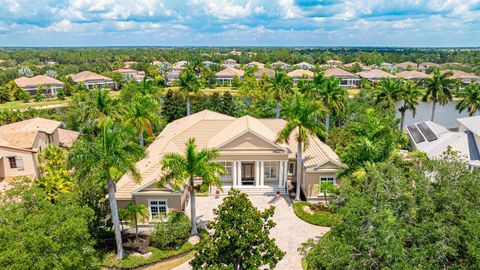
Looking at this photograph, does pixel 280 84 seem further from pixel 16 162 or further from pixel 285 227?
pixel 16 162

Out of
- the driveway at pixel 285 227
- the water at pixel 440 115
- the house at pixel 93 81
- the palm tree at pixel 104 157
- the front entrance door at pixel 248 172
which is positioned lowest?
the water at pixel 440 115

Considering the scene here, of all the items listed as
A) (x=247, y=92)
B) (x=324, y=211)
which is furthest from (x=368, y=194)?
(x=247, y=92)

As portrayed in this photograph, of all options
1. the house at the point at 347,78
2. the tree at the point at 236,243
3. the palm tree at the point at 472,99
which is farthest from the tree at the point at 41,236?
the house at the point at 347,78

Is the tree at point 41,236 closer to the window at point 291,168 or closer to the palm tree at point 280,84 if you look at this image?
the window at point 291,168

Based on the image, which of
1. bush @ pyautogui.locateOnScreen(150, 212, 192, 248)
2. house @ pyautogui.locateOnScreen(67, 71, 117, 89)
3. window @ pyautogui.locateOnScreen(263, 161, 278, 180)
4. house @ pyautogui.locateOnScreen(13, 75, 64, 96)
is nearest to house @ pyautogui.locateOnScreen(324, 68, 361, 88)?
house @ pyautogui.locateOnScreen(67, 71, 117, 89)

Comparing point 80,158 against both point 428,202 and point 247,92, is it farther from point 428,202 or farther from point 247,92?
point 247,92

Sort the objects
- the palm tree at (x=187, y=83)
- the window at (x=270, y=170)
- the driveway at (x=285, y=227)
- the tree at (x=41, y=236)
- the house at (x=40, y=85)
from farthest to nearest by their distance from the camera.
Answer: the house at (x=40, y=85) < the palm tree at (x=187, y=83) < the window at (x=270, y=170) < the driveway at (x=285, y=227) < the tree at (x=41, y=236)
